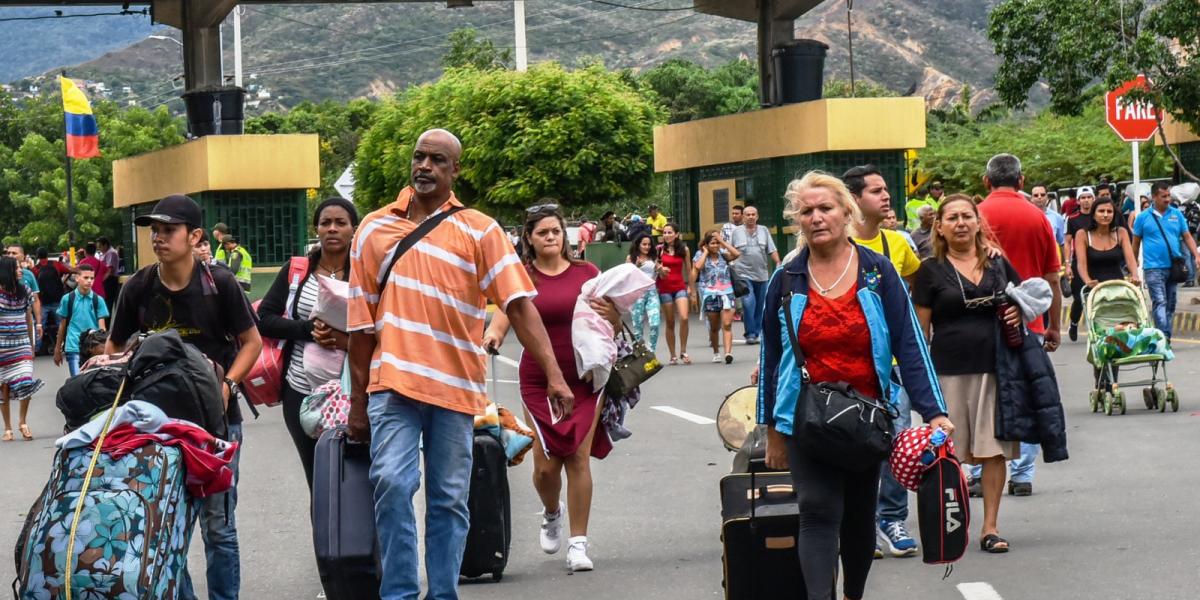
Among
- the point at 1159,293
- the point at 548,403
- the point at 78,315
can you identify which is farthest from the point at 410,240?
the point at 1159,293

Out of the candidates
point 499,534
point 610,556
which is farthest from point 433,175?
point 610,556

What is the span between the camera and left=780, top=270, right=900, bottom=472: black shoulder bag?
627cm

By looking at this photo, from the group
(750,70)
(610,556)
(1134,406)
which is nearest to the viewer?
(610,556)

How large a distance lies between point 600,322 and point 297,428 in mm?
1623

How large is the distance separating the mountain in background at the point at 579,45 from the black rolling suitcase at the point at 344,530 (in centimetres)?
16678

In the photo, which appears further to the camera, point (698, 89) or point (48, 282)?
point (698, 89)

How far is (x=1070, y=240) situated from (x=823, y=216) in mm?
18510

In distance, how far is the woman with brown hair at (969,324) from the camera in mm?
8719

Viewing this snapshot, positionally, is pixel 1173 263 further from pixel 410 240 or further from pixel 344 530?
pixel 344 530

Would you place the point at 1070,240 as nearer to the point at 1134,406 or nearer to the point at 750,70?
the point at 1134,406

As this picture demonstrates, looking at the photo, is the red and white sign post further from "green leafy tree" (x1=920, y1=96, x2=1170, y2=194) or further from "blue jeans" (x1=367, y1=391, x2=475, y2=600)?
"green leafy tree" (x1=920, y1=96, x2=1170, y2=194)

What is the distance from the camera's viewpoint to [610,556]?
29.5 feet

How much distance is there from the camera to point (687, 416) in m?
15.3

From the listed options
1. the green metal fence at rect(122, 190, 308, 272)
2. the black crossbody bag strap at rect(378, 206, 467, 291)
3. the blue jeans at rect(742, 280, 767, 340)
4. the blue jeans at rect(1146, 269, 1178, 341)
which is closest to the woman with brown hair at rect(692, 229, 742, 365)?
the blue jeans at rect(742, 280, 767, 340)
